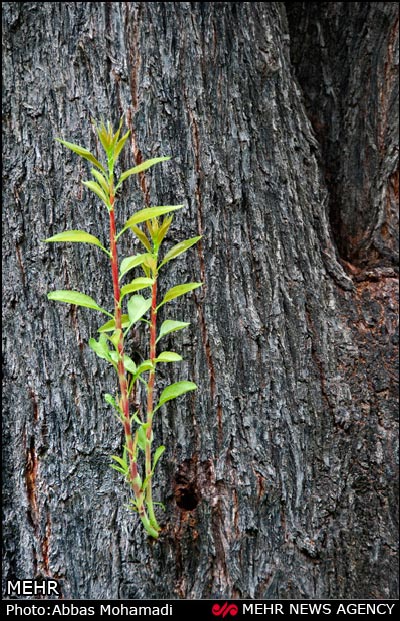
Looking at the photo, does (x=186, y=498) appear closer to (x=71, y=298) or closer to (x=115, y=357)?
(x=115, y=357)

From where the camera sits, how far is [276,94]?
4.90ft

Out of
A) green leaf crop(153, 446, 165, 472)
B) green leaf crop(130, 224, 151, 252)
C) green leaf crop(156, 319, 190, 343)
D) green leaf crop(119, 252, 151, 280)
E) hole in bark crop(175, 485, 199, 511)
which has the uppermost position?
green leaf crop(130, 224, 151, 252)

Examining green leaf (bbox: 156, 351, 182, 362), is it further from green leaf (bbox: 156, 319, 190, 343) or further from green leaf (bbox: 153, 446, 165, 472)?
green leaf (bbox: 153, 446, 165, 472)

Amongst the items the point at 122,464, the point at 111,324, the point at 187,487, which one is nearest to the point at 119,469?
the point at 122,464

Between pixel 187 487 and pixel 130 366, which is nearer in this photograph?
pixel 130 366

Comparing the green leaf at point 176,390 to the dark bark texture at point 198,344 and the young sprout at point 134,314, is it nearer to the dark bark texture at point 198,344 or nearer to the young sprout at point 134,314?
the young sprout at point 134,314

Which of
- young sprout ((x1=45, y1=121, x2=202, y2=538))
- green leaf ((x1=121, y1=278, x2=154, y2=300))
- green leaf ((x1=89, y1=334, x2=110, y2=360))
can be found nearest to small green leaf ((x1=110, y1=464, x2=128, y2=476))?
young sprout ((x1=45, y1=121, x2=202, y2=538))
